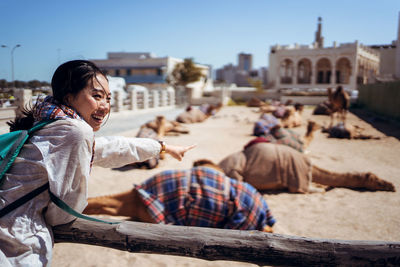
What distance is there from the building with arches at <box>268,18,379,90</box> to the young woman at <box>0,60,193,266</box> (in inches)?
1481

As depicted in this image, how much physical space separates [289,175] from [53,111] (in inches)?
156

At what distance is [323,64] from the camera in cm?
4112

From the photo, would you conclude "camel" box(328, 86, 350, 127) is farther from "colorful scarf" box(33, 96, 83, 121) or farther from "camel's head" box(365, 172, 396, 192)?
"colorful scarf" box(33, 96, 83, 121)

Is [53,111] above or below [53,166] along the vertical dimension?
above

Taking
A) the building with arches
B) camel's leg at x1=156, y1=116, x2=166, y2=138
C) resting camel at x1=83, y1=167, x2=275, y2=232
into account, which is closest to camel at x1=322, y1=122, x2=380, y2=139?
camel's leg at x1=156, y1=116, x2=166, y2=138

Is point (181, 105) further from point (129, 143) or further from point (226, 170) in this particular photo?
point (129, 143)

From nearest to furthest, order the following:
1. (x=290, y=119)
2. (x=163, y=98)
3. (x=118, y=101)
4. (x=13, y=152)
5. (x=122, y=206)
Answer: (x=13, y=152), (x=122, y=206), (x=290, y=119), (x=118, y=101), (x=163, y=98)

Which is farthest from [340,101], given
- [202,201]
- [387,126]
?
[202,201]

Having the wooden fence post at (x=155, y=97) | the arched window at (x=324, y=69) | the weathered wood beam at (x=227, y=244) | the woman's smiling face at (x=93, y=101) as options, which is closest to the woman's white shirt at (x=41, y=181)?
the woman's smiling face at (x=93, y=101)

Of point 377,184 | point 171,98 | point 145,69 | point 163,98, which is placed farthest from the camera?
point 145,69

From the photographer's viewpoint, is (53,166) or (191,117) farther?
(191,117)

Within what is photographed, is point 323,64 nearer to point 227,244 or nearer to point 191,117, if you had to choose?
point 191,117

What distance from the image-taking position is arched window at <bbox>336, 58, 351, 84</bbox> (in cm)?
3960

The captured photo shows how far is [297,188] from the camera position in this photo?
4832 millimetres
